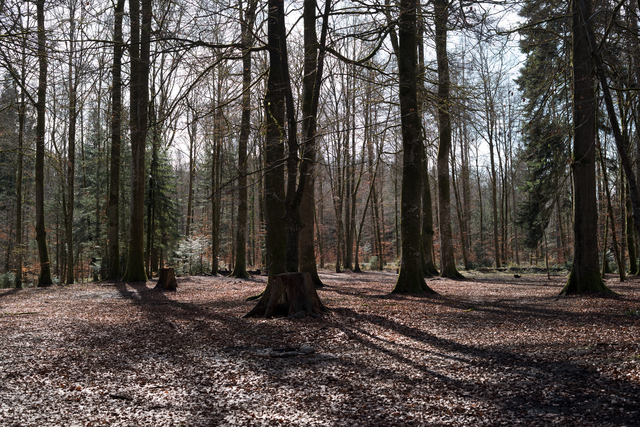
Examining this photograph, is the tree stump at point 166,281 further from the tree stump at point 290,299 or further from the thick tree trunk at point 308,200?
the tree stump at point 290,299

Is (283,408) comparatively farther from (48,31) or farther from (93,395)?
(48,31)

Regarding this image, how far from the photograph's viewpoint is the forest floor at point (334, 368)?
323 cm

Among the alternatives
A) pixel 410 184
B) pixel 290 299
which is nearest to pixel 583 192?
pixel 410 184

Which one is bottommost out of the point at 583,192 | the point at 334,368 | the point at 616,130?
the point at 334,368

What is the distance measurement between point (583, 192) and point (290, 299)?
6.90m

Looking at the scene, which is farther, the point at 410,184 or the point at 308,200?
the point at 308,200

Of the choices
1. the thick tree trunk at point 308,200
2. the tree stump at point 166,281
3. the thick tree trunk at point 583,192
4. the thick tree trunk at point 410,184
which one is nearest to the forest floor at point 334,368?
the thick tree trunk at point 583,192

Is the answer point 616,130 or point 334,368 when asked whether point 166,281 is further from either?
point 616,130

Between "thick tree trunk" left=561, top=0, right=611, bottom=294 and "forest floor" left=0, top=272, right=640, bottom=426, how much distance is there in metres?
1.14

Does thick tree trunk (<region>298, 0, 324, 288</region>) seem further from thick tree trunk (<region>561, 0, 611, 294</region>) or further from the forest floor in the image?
thick tree trunk (<region>561, 0, 611, 294</region>)

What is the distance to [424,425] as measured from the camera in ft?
9.89

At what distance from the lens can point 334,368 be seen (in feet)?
14.9

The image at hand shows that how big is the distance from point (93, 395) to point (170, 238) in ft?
71.0

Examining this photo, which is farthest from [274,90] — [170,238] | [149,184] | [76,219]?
[76,219]
